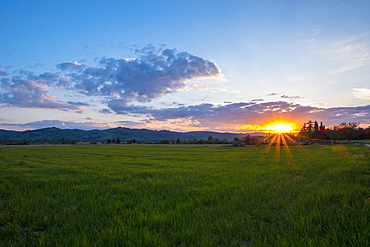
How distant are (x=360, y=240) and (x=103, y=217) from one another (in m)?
6.16

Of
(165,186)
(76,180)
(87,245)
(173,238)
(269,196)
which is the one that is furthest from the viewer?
(76,180)

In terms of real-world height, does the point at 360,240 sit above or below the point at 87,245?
above

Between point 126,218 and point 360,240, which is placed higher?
point 360,240

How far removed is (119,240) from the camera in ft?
15.1

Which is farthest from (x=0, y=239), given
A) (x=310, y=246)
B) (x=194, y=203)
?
(x=310, y=246)

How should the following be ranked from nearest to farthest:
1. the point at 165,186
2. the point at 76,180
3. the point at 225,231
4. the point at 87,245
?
the point at 87,245
the point at 225,231
the point at 165,186
the point at 76,180

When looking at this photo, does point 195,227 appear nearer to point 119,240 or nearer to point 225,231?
point 225,231

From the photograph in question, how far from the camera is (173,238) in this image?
15.3ft

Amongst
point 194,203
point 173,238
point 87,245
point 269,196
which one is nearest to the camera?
point 87,245

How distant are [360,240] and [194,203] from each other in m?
4.37

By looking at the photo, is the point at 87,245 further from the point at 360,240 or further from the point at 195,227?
the point at 360,240

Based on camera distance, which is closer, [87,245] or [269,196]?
[87,245]

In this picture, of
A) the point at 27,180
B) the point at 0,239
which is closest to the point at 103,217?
the point at 0,239

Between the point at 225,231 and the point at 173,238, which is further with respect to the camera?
the point at 225,231
